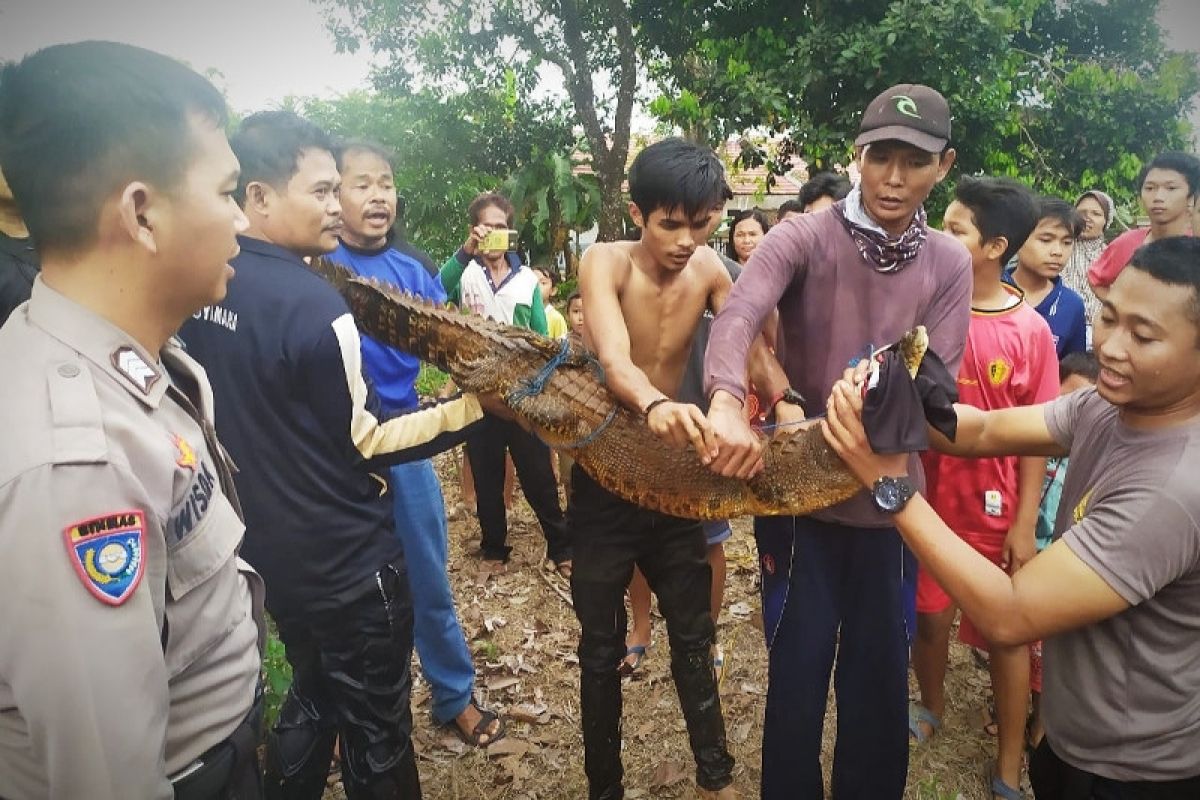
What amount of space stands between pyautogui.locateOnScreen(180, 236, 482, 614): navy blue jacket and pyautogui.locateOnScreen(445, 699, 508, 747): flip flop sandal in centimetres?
136

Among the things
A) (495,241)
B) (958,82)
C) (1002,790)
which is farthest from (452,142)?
(1002,790)

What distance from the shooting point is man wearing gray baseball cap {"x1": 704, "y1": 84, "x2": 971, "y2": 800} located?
207 centimetres

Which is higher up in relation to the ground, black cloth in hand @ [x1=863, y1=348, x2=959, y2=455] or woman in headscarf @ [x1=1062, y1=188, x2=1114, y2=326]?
woman in headscarf @ [x1=1062, y1=188, x2=1114, y2=326]

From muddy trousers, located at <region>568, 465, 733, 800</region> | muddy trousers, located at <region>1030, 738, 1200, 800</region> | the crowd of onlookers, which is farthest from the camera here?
muddy trousers, located at <region>568, 465, 733, 800</region>

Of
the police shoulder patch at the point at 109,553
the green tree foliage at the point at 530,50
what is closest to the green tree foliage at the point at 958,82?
the green tree foliage at the point at 530,50

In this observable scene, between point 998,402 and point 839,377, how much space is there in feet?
3.41

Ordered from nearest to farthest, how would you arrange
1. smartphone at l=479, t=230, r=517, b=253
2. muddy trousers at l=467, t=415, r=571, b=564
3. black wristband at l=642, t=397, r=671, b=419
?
black wristband at l=642, t=397, r=671, b=419
smartphone at l=479, t=230, r=517, b=253
muddy trousers at l=467, t=415, r=571, b=564

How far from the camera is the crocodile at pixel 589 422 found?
85.1 inches

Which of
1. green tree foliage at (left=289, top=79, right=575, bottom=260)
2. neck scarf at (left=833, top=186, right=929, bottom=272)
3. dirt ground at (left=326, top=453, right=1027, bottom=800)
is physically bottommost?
dirt ground at (left=326, top=453, right=1027, bottom=800)

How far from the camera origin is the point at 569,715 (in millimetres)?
3205

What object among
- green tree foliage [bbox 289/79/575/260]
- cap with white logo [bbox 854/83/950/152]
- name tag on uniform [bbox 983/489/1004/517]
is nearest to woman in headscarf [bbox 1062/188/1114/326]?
name tag on uniform [bbox 983/489/1004/517]

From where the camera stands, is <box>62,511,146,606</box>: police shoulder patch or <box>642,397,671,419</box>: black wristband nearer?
<box>62,511,146,606</box>: police shoulder patch

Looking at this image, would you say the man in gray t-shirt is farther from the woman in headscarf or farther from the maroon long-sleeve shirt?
the woman in headscarf

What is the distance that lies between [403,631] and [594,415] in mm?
890
